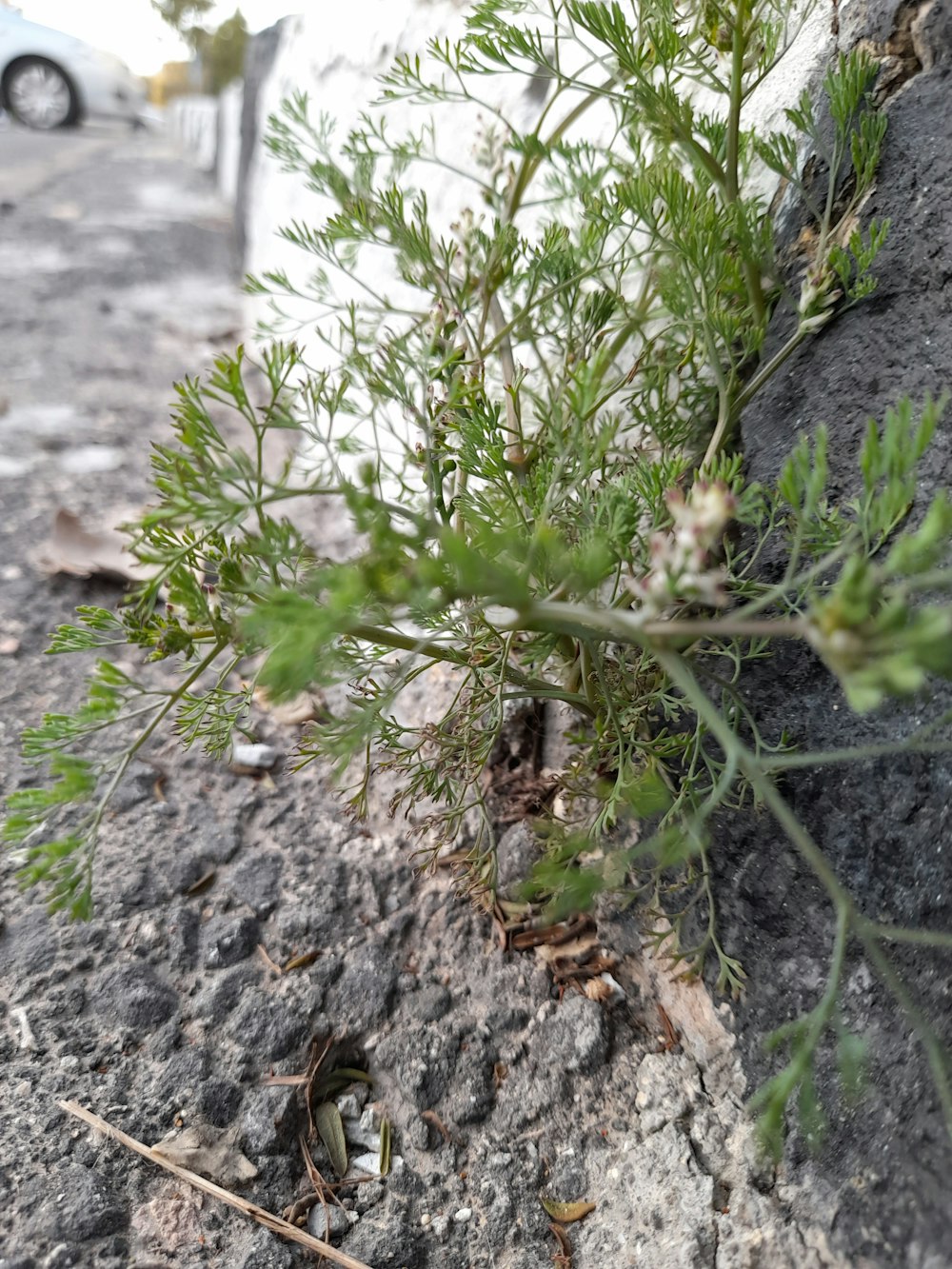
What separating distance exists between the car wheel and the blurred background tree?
1.50m

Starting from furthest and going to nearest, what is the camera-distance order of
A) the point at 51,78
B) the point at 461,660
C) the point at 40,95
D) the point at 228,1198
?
the point at 40,95, the point at 51,78, the point at 461,660, the point at 228,1198

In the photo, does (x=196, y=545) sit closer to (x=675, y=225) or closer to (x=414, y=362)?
(x=414, y=362)

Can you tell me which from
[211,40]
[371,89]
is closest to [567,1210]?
[371,89]

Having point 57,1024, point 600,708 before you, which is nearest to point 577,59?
point 600,708

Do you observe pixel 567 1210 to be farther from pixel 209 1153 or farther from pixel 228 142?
pixel 228 142

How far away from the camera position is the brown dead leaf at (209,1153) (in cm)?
95

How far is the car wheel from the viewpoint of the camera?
27.7 ft

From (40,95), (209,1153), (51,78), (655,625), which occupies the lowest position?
(209,1153)

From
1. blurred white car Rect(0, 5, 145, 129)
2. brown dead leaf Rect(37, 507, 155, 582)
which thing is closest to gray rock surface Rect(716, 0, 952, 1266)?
brown dead leaf Rect(37, 507, 155, 582)

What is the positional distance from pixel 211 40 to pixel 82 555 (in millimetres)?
11538

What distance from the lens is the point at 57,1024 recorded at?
1030 mm

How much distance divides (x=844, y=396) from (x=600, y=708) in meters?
0.48

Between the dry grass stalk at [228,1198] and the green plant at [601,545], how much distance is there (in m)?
0.25

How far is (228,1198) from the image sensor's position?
3.02 ft
